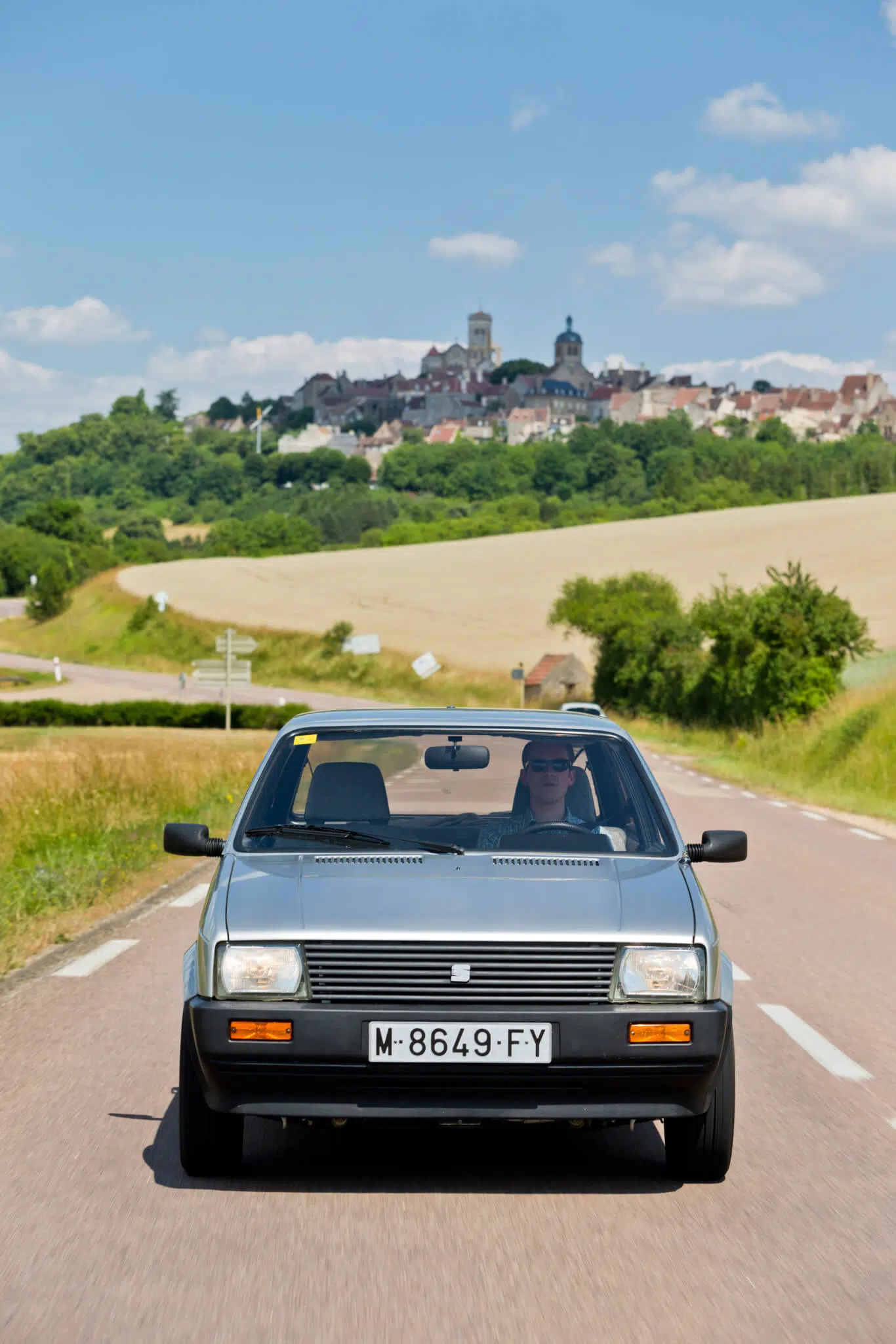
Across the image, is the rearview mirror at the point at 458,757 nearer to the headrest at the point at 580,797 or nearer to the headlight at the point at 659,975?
the headrest at the point at 580,797

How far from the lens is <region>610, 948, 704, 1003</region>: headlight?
4977 millimetres

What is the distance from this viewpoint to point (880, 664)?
4938cm

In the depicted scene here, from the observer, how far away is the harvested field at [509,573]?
89250mm

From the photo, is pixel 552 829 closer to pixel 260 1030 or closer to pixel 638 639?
pixel 260 1030

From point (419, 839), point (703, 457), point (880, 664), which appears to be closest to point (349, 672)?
point (880, 664)

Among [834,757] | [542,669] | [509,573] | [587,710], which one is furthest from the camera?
[509,573]

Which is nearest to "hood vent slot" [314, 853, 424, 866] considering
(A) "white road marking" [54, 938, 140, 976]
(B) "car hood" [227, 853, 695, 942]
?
(B) "car hood" [227, 853, 695, 942]

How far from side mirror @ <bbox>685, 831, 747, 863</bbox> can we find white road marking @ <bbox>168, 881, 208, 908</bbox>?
6597 millimetres

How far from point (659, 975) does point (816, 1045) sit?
2.94 m

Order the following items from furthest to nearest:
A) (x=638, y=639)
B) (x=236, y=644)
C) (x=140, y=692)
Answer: (x=140, y=692) < (x=638, y=639) < (x=236, y=644)

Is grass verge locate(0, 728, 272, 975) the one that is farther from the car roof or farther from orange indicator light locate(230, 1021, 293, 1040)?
orange indicator light locate(230, 1021, 293, 1040)

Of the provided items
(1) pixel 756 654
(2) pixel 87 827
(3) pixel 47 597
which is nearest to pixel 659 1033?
(2) pixel 87 827

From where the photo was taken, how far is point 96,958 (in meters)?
9.60

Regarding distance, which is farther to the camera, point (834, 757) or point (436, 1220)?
point (834, 757)
